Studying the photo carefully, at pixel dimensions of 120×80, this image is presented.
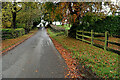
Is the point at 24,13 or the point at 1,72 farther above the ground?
the point at 24,13

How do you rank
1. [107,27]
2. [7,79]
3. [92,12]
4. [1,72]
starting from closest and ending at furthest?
[7,79] → [1,72] → [92,12] → [107,27]

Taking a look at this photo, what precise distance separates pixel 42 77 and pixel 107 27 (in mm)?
14370

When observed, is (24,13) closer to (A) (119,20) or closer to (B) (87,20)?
(B) (87,20)

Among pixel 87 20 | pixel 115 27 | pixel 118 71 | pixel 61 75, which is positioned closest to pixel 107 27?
pixel 115 27

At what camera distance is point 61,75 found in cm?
400

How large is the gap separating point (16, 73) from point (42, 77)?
1267 mm

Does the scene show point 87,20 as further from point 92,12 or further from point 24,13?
point 24,13

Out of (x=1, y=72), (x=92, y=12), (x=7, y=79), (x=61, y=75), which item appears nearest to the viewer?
(x=7, y=79)

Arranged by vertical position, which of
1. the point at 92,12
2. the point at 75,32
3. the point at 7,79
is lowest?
the point at 7,79

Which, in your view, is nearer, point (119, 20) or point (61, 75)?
point (61, 75)

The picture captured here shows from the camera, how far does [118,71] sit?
4.12m

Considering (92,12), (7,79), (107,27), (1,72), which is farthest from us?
(107,27)

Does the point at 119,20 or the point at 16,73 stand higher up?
the point at 119,20

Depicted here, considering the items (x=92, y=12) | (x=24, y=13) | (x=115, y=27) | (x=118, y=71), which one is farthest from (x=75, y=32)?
(x=24, y=13)
